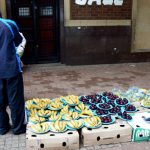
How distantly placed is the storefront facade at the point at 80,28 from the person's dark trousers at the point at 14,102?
4302 millimetres

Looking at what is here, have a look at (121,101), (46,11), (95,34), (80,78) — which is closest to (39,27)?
(46,11)

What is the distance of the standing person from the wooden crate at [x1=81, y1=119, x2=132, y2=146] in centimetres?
108

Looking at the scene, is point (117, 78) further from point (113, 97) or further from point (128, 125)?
point (128, 125)

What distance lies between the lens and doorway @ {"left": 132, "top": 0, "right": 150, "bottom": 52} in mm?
9031

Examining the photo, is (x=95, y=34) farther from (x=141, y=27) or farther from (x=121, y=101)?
(x=121, y=101)

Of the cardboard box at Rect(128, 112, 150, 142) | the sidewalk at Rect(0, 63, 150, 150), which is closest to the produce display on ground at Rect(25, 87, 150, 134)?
the cardboard box at Rect(128, 112, 150, 142)

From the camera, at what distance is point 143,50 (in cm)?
928

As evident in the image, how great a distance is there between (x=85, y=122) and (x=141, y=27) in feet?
19.2

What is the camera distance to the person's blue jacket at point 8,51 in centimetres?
404

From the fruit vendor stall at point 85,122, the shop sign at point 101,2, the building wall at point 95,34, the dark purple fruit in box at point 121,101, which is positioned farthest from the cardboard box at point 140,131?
the shop sign at point 101,2

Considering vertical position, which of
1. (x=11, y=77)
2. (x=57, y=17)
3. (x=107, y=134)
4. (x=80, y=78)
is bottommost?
(x=80, y=78)

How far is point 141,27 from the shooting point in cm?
923

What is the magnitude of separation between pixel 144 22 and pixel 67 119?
19.5 feet

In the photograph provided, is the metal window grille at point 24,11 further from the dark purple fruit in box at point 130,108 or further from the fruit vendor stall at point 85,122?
the dark purple fruit in box at point 130,108
